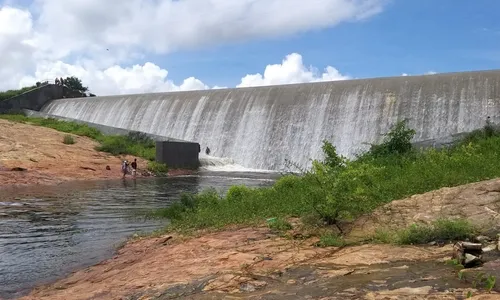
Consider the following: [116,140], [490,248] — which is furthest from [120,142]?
[490,248]

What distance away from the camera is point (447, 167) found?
10234 mm

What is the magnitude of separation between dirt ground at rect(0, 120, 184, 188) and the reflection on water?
2.33m

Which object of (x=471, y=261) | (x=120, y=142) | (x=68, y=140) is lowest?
(x=471, y=261)

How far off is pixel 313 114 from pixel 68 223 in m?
19.4

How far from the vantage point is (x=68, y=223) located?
12.2 m

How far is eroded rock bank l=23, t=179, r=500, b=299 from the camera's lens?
15.6 ft

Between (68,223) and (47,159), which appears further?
(47,159)

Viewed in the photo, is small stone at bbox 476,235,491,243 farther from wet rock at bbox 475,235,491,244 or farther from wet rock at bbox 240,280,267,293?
wet rock at bbox 240,280,267,293

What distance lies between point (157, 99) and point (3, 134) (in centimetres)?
1278

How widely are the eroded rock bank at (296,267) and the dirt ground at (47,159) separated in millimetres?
16134

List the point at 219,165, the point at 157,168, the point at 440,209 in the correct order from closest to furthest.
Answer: the point at 440,209 → the point at 157,168 → the point at 219,165

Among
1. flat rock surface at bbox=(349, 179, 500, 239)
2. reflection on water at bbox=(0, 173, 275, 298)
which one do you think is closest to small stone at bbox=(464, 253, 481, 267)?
flat rock surface at bbox=(349, 179, 500, 239)

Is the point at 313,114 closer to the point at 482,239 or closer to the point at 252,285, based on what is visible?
the point at 482,239

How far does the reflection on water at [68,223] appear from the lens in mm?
8211
